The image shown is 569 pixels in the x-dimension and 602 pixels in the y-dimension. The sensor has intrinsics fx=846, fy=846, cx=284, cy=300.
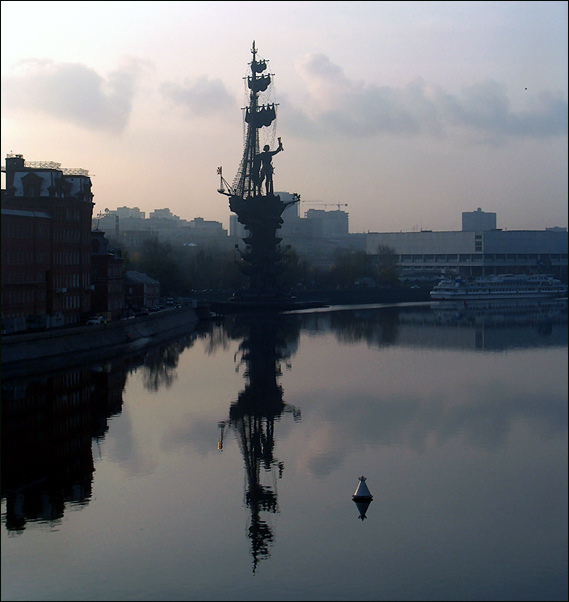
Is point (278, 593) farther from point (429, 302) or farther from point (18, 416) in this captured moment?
point (429, 302)

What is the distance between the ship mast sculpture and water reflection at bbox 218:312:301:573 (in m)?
18.4

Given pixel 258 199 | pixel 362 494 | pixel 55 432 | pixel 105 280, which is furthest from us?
pixel 258 199

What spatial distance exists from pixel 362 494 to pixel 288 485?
5.94 feet

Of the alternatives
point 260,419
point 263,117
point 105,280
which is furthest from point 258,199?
point 260,419

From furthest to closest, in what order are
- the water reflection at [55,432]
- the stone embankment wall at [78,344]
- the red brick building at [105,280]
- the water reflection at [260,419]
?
the red brick building at [105,280] < the stone embankment wall at [78,344] < the water reflection at [55,432] < the water reflection at [260,419]

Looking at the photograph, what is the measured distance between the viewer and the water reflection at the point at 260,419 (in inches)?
584

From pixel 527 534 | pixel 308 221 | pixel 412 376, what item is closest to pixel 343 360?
pixel 412 376

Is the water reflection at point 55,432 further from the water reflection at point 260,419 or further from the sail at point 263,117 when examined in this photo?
the sail at point 263,117

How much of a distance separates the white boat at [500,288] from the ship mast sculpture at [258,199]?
2163cm

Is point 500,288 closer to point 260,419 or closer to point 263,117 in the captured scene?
point 263,117

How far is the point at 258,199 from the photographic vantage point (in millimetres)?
65062

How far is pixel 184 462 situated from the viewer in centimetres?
1816

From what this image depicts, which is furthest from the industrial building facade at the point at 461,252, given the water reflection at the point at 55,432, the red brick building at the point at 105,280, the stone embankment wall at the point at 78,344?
the water reflection at the point at 55,432

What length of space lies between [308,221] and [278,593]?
175511 mm
